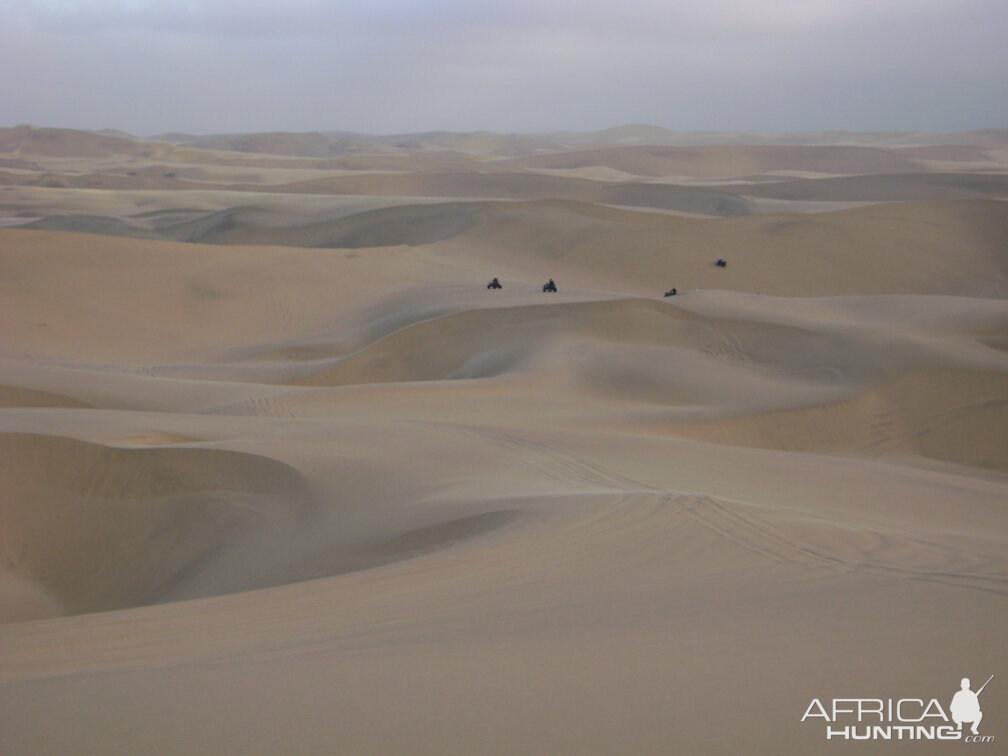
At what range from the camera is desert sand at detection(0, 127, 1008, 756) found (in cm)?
331

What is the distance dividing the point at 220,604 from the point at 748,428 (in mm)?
7676

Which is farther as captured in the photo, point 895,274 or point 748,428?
point 895,274

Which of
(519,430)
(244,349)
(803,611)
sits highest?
(803,611)

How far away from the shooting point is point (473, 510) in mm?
6570

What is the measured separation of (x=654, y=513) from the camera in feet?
19.9

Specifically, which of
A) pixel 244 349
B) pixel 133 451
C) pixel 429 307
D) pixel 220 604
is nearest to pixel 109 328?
pixel 244 349

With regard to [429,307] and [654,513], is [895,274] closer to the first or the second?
[429,307]

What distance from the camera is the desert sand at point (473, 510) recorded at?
10.9 ft

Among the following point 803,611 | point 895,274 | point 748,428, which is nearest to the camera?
point 803,611

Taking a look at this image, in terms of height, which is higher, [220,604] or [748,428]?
[220,604]

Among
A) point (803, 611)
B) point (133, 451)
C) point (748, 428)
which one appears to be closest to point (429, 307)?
point (748, 428)

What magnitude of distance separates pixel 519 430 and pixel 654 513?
3824 millimetres

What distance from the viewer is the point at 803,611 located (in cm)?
414

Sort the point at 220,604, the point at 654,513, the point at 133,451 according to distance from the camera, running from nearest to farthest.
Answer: the point at 220,604 → the point at 654,513 → the point at 133,451
